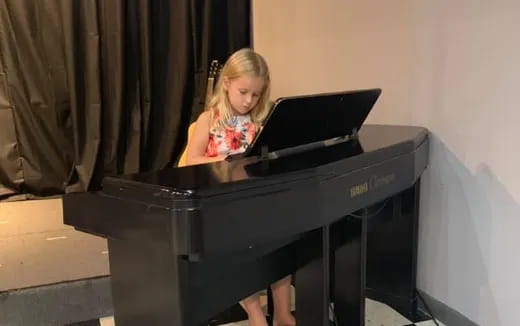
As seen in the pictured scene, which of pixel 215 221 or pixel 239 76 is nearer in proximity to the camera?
pixel 215 221

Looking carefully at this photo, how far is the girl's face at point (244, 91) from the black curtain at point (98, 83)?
151 cm

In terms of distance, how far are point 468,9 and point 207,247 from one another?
1.20 m

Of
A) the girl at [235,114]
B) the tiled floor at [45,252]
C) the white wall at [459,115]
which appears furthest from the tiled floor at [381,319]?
the girl at [235,114]

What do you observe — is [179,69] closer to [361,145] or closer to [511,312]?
[361,145]

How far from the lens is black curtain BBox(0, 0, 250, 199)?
290cm

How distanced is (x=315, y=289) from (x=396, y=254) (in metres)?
0.69

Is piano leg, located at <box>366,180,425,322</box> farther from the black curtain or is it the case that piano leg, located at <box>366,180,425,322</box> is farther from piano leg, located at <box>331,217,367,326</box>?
the black curtain

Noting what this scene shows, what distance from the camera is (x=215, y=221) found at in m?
1.04

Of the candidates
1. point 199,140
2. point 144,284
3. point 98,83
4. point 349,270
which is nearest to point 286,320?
point 349,270

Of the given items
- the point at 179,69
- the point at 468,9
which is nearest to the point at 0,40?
the point at 179,69

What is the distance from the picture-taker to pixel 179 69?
3180 mm

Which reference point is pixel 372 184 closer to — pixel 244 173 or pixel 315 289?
pixel 315 289

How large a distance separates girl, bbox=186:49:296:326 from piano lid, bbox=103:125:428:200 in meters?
0.33

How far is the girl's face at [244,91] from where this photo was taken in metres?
1.64
